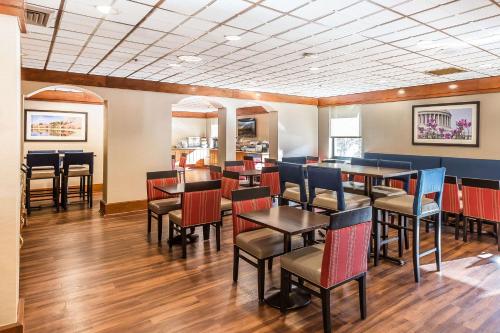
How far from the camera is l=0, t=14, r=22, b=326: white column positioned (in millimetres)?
2262

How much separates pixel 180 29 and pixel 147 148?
12.0 ft

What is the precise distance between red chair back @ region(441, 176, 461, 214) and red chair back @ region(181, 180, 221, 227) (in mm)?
3338

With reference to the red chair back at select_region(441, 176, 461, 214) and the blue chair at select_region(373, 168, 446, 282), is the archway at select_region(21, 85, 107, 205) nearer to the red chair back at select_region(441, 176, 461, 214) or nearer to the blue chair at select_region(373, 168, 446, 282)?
the blue chair at select_region(373, 168, 446, 282)

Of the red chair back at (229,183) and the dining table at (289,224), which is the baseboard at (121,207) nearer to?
the red chair back at (229,183)

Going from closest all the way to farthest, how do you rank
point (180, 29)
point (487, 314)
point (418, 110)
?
point (487, 314) → point (180, 29) → point (418, 110)

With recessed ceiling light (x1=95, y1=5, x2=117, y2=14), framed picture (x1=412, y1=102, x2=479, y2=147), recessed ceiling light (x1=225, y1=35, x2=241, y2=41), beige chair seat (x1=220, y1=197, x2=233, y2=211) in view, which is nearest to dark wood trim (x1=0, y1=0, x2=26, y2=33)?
recessed ceiling light (x1=95, y1=5, x2=117, y2=14)

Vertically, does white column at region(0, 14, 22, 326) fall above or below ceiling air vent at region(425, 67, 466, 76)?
below

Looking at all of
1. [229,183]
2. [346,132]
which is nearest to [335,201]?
[229,183]

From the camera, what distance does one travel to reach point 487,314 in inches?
109

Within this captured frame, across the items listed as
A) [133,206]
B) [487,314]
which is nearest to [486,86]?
[487,314]

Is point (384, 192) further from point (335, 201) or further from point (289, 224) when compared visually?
point (289, 224)

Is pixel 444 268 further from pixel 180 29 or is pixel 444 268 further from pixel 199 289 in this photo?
pixel 180 29

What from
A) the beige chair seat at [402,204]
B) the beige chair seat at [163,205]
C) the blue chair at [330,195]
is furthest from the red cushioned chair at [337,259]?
the beige chair seat at [163,205]

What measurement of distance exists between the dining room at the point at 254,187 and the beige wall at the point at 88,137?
111cm
